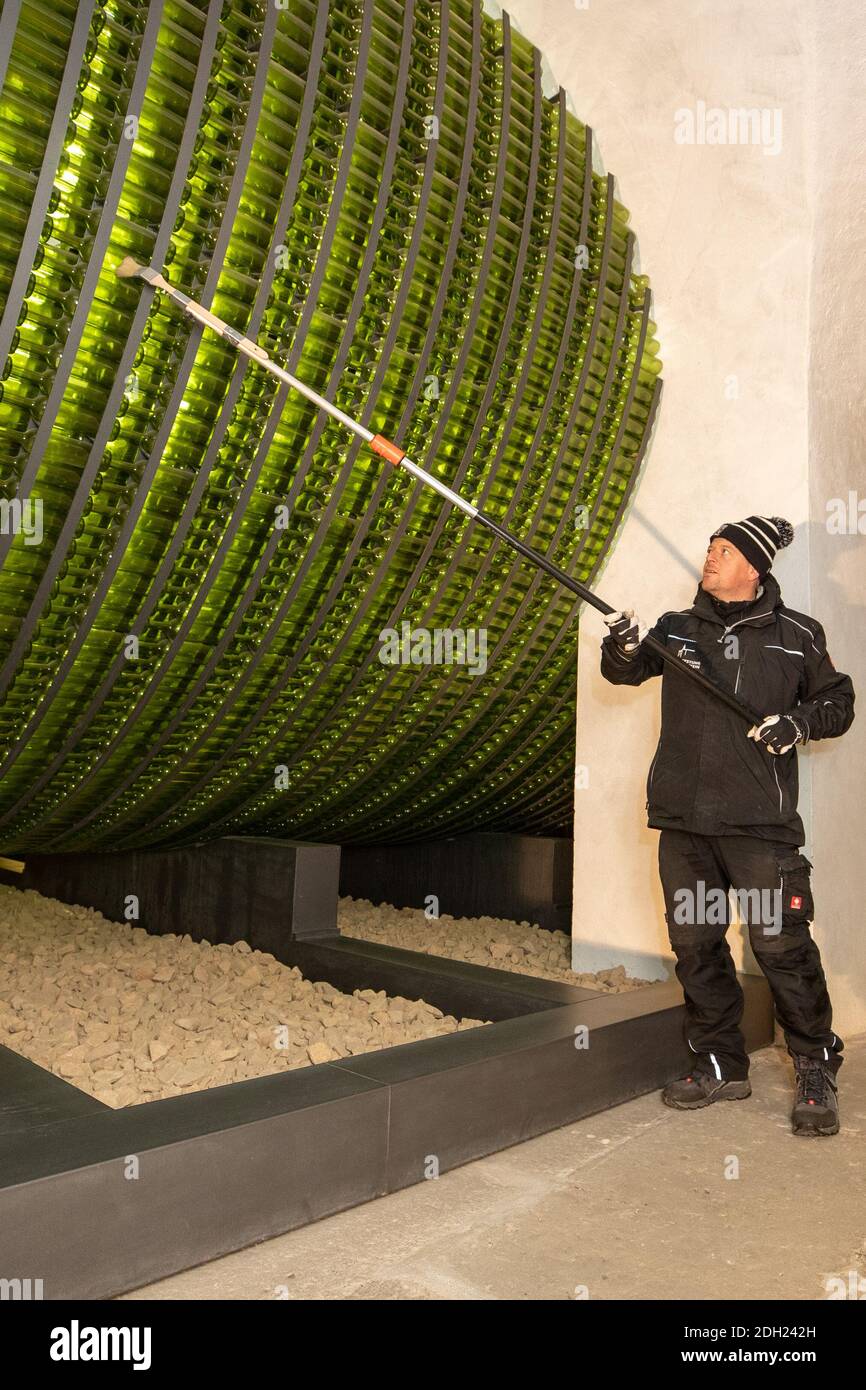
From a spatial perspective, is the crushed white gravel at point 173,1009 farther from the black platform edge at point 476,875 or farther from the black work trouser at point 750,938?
the black platform edge at point 476,875

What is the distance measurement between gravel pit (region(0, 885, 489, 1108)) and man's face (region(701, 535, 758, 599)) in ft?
5.04

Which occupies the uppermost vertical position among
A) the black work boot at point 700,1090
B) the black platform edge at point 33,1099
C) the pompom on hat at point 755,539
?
the pompom on hat at point 755,539

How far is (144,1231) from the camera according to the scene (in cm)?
185

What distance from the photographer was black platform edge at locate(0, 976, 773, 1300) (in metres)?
1.78

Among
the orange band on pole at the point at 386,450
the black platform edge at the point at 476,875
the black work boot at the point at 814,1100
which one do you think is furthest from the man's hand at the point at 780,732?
the black platform edge at the point at 476,875

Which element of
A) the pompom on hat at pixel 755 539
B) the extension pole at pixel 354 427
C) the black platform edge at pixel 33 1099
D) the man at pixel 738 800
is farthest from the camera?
the pompom on hat at pixel 755 539

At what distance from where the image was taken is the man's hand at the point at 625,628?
2924 mm

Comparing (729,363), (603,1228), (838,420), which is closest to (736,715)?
(603,1228)

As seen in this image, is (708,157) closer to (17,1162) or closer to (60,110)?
(60,110)

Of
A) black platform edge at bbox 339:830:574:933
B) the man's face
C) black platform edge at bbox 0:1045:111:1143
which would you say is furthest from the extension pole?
black platform edge at bbox 339:830:574:933

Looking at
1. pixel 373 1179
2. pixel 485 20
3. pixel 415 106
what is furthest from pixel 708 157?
pixel 373 1179

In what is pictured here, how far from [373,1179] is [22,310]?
212 cm

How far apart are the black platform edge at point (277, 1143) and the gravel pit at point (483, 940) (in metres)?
0.97

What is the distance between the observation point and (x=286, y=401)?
295cm
